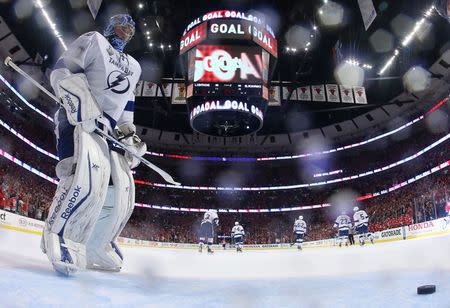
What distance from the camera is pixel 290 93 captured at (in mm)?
21031

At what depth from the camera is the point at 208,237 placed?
1390cm

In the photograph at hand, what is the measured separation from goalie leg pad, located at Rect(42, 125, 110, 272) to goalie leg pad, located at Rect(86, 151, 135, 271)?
0.18 metres

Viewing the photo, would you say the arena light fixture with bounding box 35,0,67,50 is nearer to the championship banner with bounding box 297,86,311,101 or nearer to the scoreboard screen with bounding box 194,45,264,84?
the scoreboard screen with bounding box 194,45,264,84

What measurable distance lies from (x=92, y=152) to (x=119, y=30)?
3.44 feet

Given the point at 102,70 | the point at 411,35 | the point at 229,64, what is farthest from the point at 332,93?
the point at 102,70

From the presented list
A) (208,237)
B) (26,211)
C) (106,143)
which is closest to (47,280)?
(106,143)

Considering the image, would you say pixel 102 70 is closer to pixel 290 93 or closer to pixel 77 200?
pixel 77 200

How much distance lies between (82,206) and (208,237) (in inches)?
464

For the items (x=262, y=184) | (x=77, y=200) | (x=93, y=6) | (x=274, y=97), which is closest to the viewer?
(x=77, y=200)

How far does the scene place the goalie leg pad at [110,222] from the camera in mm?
2775

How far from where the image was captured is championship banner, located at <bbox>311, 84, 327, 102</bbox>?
21.0m

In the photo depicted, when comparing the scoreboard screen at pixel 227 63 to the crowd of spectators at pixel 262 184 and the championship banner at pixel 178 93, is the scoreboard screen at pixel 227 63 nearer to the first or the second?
the championship banner at pixel 178 93

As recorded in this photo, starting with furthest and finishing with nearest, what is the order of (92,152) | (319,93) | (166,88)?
(319,93) < (166,88) < (92,152)

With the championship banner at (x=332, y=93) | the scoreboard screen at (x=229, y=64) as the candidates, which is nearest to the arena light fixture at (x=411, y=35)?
the championship banner at (x=332, y=93)
